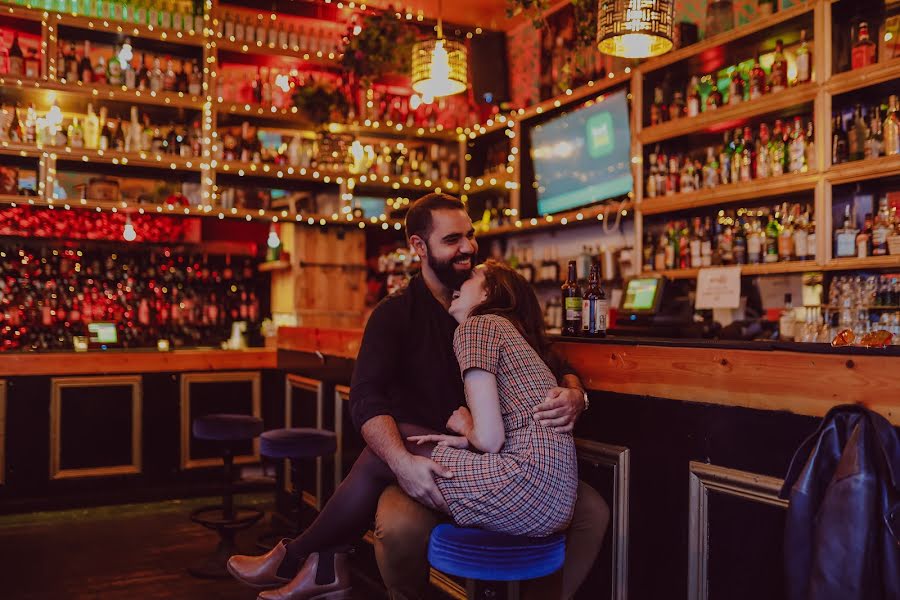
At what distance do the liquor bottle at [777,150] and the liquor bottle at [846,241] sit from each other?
1.54 ft

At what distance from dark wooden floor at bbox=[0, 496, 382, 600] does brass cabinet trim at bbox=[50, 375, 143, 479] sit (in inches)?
10.3

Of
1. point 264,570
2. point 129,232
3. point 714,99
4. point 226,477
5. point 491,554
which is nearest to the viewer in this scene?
point 491,554

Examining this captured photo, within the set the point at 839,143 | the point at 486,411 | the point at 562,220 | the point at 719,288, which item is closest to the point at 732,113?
the point at 839,143

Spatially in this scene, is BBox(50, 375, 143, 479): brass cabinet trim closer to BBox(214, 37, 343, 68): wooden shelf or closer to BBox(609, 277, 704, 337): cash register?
BBox(214, 37, 343, 68): wooden shelf

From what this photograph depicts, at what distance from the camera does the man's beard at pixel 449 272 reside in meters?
2.70

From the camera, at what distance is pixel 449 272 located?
8.90ft

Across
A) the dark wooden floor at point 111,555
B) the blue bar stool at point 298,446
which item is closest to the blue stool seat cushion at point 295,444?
the blue bar stool at point 298,446

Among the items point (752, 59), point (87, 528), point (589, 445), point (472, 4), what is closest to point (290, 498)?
point (87, 528)

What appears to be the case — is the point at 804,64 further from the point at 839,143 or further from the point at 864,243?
the point at 864,243

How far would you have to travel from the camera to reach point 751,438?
2.11m

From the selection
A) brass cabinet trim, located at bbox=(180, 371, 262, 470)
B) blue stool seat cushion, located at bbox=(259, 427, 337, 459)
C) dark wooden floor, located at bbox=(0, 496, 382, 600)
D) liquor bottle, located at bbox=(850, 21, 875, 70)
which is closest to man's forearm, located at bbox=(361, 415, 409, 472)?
blue stool seat cushion, located at bbox=(259, 427, 337, 459)

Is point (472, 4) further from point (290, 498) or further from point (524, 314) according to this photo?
point (524, 314)

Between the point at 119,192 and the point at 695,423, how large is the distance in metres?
5.21

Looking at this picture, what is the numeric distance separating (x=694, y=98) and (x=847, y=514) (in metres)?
3.62
